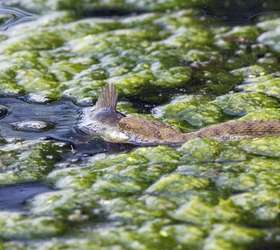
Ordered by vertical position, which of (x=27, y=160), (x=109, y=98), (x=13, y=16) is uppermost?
(x=13, y=16)

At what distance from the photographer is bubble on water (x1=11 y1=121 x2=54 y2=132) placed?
15.0ft

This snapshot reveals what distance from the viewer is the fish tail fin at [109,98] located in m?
4.56

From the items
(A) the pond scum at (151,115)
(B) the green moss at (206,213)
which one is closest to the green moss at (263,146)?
(A) the pond scum at (151,115)

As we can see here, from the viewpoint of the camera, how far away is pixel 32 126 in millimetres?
4594

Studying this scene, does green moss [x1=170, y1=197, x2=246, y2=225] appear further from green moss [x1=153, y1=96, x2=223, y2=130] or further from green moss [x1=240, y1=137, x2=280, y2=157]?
green moss [x1=153, y1=96, x2=223, y2=130]

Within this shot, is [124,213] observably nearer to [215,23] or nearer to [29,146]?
[29,146]

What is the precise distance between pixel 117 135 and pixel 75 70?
120cm

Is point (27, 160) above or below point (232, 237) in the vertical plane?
above

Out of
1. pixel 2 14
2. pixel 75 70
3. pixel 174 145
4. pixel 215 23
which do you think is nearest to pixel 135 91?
pixel 75 70

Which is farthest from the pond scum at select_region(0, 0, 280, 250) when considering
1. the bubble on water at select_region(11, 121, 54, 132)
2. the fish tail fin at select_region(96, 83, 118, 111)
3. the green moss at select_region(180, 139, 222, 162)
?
the fish tail fin at select_region(96, 83, 118, 111)

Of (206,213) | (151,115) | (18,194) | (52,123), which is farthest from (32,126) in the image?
(206,213)

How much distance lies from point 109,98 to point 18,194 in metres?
1.02

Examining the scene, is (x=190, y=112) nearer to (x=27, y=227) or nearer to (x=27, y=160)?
(x=27, y=160)

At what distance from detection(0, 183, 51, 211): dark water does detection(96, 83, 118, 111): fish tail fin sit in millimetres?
869
